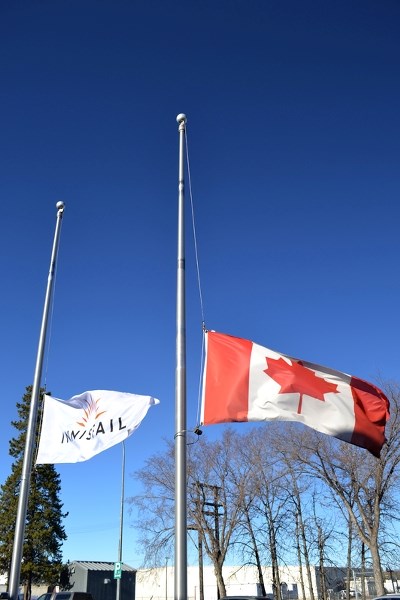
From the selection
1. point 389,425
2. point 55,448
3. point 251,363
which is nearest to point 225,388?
point 251,363

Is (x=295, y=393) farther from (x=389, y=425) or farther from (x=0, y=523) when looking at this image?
(x=0, y=523)

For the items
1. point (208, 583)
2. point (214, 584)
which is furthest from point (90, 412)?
point (208, 583)

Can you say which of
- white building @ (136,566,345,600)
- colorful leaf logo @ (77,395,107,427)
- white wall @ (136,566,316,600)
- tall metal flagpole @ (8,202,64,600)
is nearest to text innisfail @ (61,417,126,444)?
colorful leaf logo @ (77,395,107,427)

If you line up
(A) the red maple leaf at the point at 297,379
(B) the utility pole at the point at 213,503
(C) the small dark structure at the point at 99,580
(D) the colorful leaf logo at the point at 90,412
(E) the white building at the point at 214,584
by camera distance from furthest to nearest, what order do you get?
(E) the white building at the point at 214,584
(C) the small dark structure at the point at 99,580
(B) the utility pole at the point at 213,503
(D) the colorful leaf logo at the point at 90,412
(A) the red maple leaf at the point at 297,379

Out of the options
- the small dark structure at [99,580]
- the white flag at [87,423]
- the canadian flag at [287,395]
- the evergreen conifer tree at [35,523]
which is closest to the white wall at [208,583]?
the small dark structure at [99,580]

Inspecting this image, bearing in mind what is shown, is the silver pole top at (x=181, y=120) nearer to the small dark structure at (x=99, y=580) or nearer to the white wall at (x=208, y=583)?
the small dark structure at (x=99, y=580)

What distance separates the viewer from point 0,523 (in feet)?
134

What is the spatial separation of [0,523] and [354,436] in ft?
125

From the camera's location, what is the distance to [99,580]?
64188 millimetres

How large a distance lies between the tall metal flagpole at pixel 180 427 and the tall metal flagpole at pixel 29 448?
3.97 meters

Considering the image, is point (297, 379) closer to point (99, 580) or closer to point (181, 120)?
point (181, 120)

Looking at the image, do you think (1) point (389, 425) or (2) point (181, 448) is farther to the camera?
(1) point (389, 425)

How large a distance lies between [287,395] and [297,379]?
1.11ft

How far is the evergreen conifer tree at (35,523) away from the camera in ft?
134
